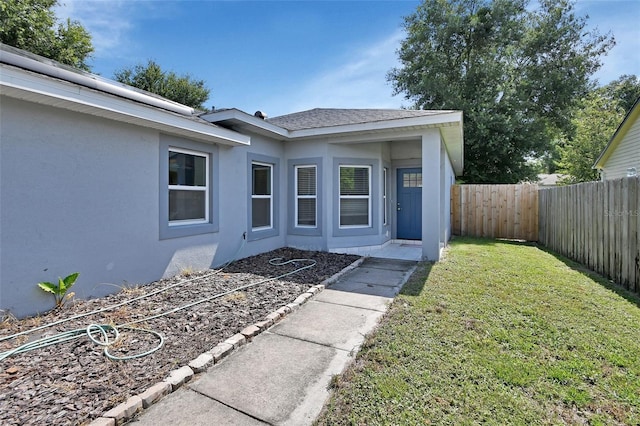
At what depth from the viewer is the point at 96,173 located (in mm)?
4430

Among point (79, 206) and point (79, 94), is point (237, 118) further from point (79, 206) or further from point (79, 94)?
point (79, 206)

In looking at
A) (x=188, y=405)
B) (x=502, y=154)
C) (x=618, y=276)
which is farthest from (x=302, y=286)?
(x=502, y=154)

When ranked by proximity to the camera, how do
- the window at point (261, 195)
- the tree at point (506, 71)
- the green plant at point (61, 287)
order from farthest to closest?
the tree at point (506, 71) < the window at point (261, 195) < the green plant at point (61, 287)

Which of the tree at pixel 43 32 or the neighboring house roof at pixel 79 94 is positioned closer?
the neighboring house roof at pixel 79 94

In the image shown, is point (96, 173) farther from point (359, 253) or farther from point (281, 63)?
point (281, 63)

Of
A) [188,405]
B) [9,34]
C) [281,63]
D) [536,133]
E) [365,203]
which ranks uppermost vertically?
[9,34]

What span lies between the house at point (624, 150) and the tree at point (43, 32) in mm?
24851

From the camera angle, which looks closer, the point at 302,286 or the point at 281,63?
the point at 302,286

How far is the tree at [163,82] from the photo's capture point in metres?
21.0

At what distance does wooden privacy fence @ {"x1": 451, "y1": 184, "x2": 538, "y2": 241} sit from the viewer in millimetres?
10672

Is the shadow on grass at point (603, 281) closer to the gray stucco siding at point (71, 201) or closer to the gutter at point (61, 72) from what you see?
Result: the gray stucco siding at point (71, 201)

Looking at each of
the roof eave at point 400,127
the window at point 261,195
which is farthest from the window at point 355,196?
the window at point 261,195

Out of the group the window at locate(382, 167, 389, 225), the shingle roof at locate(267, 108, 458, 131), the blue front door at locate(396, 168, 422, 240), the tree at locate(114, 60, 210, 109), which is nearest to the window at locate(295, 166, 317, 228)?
the shingle roof at locate(267, 108, 458, 131)

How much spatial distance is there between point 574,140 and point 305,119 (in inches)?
752
